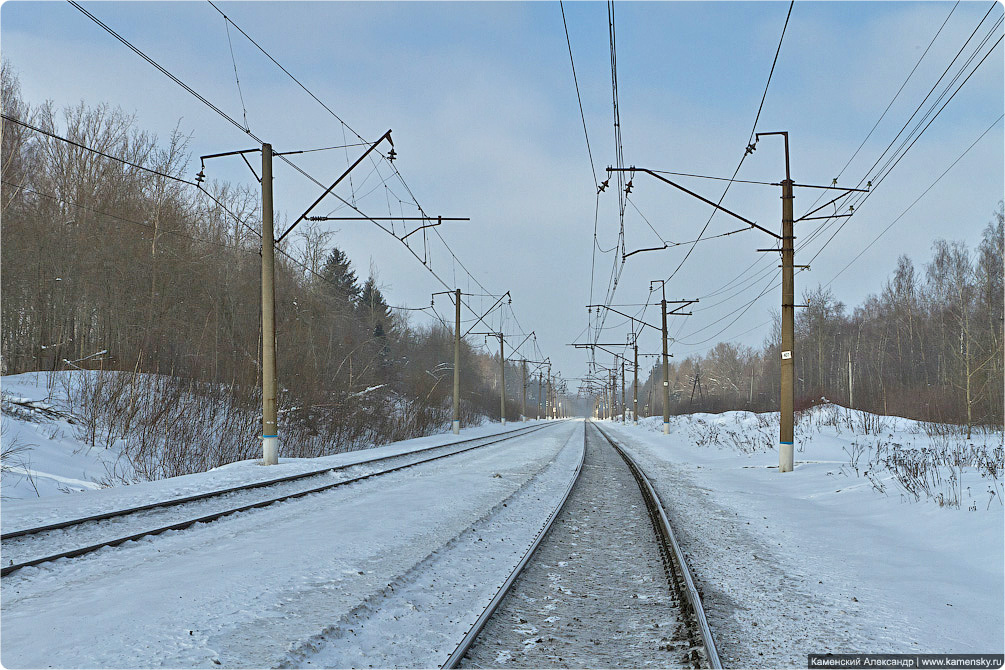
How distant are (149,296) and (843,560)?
2561 cm

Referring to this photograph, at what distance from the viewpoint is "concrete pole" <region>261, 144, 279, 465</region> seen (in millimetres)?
16453

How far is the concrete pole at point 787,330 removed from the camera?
53.7ft

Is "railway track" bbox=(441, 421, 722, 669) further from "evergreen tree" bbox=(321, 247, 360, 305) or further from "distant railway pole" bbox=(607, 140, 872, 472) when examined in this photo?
"evergreen tree" bbox=(321, 247, 360, 305)

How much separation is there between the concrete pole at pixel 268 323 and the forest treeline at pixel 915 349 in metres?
25.5

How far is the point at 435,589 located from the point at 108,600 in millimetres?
2828

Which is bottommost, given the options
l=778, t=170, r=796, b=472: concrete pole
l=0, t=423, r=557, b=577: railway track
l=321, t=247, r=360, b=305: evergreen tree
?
l=0, t=423, r=557, b=577: railway track

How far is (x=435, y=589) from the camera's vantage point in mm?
6066

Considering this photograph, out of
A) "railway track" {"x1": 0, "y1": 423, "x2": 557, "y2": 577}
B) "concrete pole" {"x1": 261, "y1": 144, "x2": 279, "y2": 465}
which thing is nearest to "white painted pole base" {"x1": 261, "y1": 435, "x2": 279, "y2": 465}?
"concrete pole" {"x1": 261, "y1": 144, "x2": 279, "y2": 465}

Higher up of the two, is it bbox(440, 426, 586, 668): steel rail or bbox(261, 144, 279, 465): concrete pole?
Result: bbox(261, 144, 279, 465): concrete pole

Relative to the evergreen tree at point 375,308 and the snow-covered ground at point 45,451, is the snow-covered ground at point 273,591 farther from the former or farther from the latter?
the evergreen tree at point 375,308

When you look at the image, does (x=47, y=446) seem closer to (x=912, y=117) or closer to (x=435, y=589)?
(x=435, y=589)

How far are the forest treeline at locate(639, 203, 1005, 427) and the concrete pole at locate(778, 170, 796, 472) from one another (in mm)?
13751

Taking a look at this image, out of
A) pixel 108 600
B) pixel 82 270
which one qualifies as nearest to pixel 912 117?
pixel 108 600

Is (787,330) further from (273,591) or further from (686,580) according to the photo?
(273,591)
